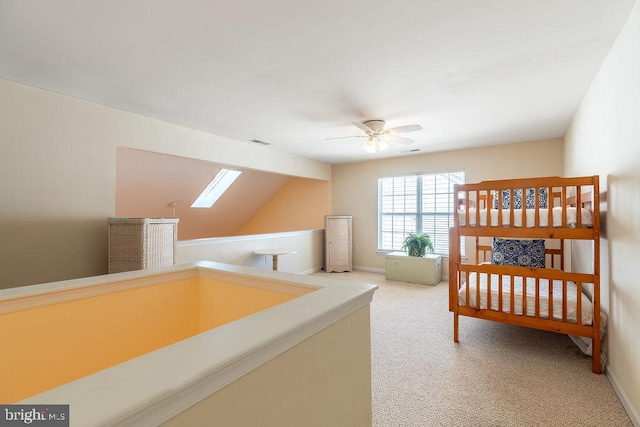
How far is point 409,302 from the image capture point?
4.00m

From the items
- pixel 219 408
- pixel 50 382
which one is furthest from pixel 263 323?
pixel 50 382

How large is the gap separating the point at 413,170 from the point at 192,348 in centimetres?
528

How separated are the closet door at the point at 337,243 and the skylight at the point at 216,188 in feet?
6.44

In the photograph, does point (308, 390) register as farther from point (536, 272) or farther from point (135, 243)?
point (536, 272)

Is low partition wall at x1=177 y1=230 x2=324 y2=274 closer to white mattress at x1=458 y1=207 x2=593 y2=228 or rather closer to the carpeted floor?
the carpeted floor

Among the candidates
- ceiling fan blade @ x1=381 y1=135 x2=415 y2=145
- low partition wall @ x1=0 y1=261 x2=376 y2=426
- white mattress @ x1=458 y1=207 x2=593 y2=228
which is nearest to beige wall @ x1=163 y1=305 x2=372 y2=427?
low partition wall @ x1=0 y1=261 x2=376 y2=426

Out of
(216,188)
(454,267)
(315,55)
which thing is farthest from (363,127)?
(216,188)

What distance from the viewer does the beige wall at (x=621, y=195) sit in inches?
69.2

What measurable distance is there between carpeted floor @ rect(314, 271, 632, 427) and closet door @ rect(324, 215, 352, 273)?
2.55 m

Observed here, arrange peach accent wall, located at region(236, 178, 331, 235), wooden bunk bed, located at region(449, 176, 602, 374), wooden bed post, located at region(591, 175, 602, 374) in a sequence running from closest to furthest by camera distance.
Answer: wooden bed post, located at region(591, 175, 602, 374)
wooden bunk bed, located at region(449, 176, 602, 374)
peach accent wall, located at region(236, 178, 331, 235)

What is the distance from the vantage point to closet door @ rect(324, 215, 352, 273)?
19.2 feet

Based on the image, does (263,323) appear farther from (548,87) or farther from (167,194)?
(167,194)

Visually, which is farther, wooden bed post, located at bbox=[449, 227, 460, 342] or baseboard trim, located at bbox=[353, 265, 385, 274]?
baseboard trim, located at bbox=[353, 265, 385, 274]

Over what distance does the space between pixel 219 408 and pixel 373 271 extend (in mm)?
5513
